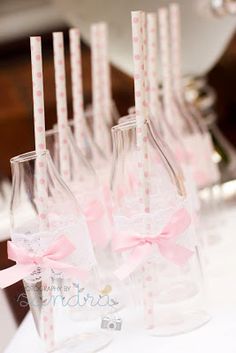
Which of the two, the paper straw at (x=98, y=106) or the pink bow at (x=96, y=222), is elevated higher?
Result: the paper straw at (x=98, y=106)

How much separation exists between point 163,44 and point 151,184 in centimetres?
34

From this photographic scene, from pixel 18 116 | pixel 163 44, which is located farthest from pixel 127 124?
pixel 18 116

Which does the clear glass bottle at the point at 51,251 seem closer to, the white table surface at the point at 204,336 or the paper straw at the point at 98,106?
the white table surface at the point at 204,336

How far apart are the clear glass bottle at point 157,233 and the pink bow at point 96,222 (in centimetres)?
8

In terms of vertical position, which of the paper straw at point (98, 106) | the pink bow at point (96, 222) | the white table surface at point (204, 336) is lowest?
the white table surface at point (204, 336)

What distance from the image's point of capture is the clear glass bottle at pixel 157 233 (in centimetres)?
89

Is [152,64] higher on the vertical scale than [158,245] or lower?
higher

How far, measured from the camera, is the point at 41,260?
0.85 metres

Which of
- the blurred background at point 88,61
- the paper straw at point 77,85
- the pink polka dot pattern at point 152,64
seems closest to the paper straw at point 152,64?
the pink polka dot pattern at point 152,64

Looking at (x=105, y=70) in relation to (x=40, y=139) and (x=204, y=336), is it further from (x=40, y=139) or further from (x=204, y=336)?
(x=204, y=336)

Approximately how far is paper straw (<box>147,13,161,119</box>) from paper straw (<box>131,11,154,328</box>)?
8.4 inches

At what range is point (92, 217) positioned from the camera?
1.04 meters

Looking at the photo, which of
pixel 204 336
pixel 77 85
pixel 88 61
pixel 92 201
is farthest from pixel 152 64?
pixel 88 61

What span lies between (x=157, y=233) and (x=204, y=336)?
0.41ft
